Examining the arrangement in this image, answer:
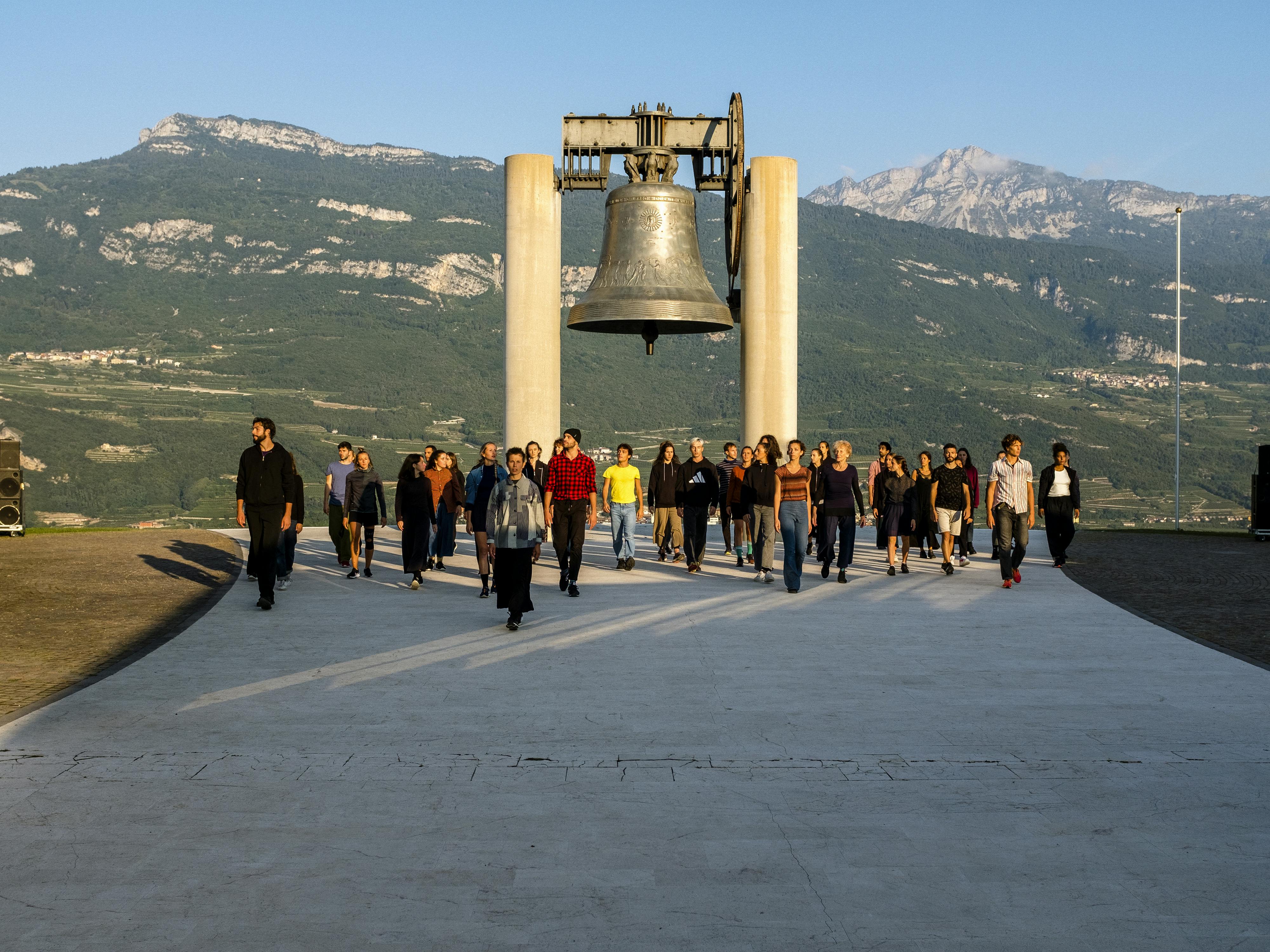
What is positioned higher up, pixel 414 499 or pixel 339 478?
pixel 339 478

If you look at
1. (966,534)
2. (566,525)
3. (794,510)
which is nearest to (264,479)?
(566,525)

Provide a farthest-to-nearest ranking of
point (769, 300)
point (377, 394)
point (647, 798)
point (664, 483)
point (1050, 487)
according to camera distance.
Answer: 1. point (377, 394)
2. point (769, 300)
3. point (664, 483)
4. point (1050, 487)
5. point (647, 798)

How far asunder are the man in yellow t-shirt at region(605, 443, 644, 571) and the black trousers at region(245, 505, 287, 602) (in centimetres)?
451

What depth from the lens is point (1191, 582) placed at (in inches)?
594

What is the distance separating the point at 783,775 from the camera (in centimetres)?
578

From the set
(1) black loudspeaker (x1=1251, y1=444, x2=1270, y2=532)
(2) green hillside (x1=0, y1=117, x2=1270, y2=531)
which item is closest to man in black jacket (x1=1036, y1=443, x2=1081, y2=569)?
(1) black loudspeaker (x1=1251, y1=444, x2=1270, y2=532)

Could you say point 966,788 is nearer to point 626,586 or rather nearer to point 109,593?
point 626,586

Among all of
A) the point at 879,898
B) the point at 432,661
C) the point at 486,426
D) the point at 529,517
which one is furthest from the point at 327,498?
the point at 486,426

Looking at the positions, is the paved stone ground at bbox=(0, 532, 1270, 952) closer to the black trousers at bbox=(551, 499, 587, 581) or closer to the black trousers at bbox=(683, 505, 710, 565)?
the black trousers at bbox=(551, 499, 587, 581)

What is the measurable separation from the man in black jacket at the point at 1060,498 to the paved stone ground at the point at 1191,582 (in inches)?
23.1

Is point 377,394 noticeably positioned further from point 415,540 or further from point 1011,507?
point 1011,507

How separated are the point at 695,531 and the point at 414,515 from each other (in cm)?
366

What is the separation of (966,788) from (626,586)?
8927 mm

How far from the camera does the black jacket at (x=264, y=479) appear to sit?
1202cm
